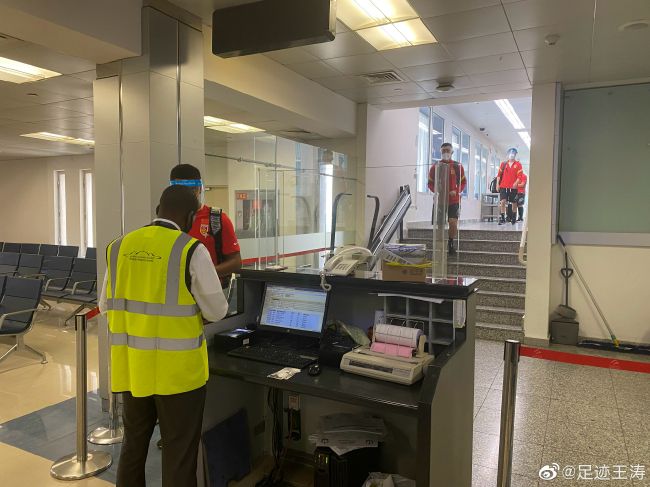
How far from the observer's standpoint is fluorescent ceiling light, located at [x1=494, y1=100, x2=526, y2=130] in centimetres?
951

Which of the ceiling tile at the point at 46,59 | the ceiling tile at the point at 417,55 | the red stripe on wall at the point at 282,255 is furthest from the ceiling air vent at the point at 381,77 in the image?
the ceiling tile at the point at 46,59

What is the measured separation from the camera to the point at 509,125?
12.6 metres

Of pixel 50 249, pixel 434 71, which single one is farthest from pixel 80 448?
pixel 50 249

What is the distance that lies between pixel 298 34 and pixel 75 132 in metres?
5.51

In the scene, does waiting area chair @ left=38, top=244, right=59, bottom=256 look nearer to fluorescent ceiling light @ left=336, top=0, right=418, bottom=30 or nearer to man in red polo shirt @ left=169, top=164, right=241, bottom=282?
man in red polo shirt @ left=169, top=164, right=241, bottom=282

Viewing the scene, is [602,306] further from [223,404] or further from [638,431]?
[223,404]

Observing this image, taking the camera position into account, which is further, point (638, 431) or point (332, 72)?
point (332, 72)

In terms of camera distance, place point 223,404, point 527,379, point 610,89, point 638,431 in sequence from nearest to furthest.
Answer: point 223,404 < point 638,431 < point 527,379 < point 610,89

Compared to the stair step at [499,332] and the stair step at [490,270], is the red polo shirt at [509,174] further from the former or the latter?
the stair step at [499,332]

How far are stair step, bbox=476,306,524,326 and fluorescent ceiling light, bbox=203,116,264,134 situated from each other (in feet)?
13.0

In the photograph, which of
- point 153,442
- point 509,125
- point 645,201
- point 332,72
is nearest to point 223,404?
point 153,442

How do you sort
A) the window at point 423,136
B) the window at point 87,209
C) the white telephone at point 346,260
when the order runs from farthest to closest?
the window at point 87,209
the window at point 423,136
the white telephone at point 346,260

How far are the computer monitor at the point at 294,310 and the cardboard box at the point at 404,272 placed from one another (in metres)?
0.33

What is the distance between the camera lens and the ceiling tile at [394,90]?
565 centimetres
